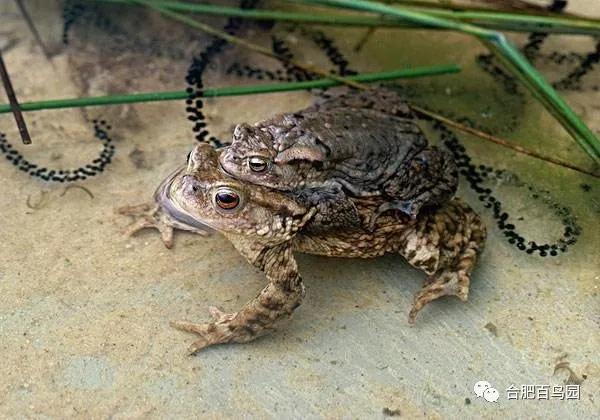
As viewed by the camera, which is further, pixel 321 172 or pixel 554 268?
pixel 554 268

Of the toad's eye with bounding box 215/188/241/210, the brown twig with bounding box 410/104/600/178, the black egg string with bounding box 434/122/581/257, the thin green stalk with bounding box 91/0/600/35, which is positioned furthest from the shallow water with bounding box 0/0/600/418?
the toad's eye with bounding box 215/188/241/210

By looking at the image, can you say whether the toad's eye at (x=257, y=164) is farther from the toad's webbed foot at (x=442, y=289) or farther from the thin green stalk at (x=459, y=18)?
the thin green stalk at (x=459, y=18)

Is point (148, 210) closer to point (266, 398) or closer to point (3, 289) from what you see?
point (3, 289)

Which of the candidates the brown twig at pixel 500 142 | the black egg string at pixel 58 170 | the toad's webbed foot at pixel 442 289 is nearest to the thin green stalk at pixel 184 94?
the brown twig at pixel 500 142

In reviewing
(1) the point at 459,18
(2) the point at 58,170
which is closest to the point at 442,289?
(1) the point at 459,18

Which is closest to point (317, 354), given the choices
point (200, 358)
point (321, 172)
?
point (200, 358)

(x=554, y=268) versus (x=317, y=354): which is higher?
(x=554, y=268)

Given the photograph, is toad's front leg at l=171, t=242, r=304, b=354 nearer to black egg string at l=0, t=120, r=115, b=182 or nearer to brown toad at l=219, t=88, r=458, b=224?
brown toad at l=219, t=88, r=458, b=224

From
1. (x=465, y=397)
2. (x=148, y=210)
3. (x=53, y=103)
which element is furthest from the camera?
(x=148, y=210)
